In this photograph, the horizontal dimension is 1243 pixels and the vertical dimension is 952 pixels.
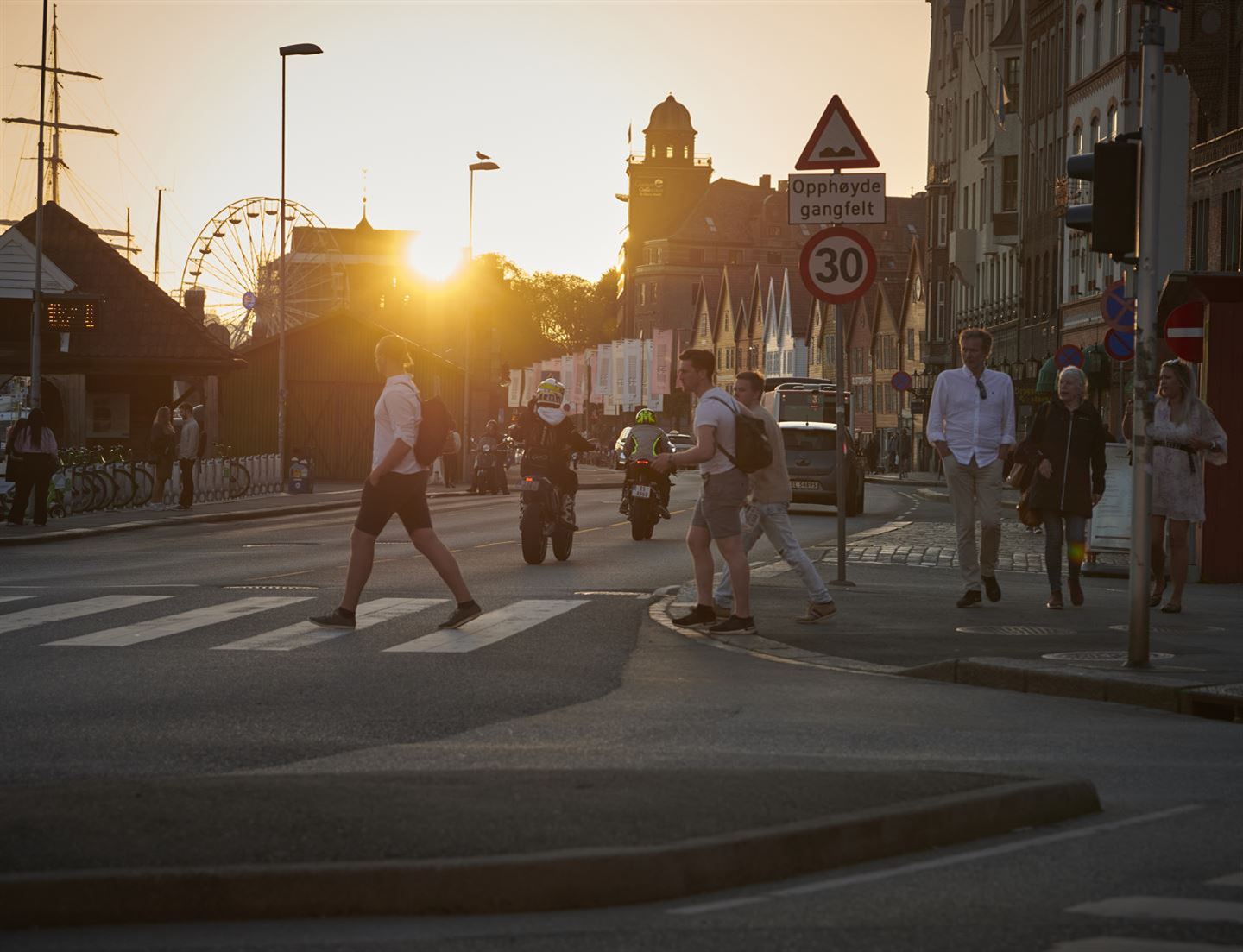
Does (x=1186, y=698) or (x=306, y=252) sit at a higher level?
(x=306, y=252)

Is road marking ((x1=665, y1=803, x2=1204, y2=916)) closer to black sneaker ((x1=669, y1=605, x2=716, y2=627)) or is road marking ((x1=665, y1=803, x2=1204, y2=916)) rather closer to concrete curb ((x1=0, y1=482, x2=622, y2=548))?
black sneaker ((x1=669, y1=605, x2=716, y2=627))

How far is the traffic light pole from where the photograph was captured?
1081 cm

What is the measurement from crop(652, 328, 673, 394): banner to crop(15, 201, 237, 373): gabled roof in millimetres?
71087

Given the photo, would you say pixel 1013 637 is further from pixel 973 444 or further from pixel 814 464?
pixel 814 464

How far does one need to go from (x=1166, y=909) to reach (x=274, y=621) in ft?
31.5

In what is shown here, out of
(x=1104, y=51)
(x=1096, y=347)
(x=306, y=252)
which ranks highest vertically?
(x=1104, y=51)

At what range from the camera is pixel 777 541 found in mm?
14102

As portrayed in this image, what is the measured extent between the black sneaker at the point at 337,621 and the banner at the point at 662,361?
109505 millimetres

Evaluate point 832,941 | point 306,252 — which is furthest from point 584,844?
point 306,252

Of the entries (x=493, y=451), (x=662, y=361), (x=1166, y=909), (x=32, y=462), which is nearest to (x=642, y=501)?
(x=32, y=462)

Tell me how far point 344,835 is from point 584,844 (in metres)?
0.70

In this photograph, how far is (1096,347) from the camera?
45906mm

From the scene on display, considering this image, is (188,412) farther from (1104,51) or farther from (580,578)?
(1104,51)

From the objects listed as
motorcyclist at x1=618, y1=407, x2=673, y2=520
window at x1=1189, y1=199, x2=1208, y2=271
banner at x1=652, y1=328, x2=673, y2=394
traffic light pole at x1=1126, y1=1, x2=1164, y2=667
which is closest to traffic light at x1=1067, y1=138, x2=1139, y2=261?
traffic light pole at x1=1126, y1=1, x2=1164, y2=667
